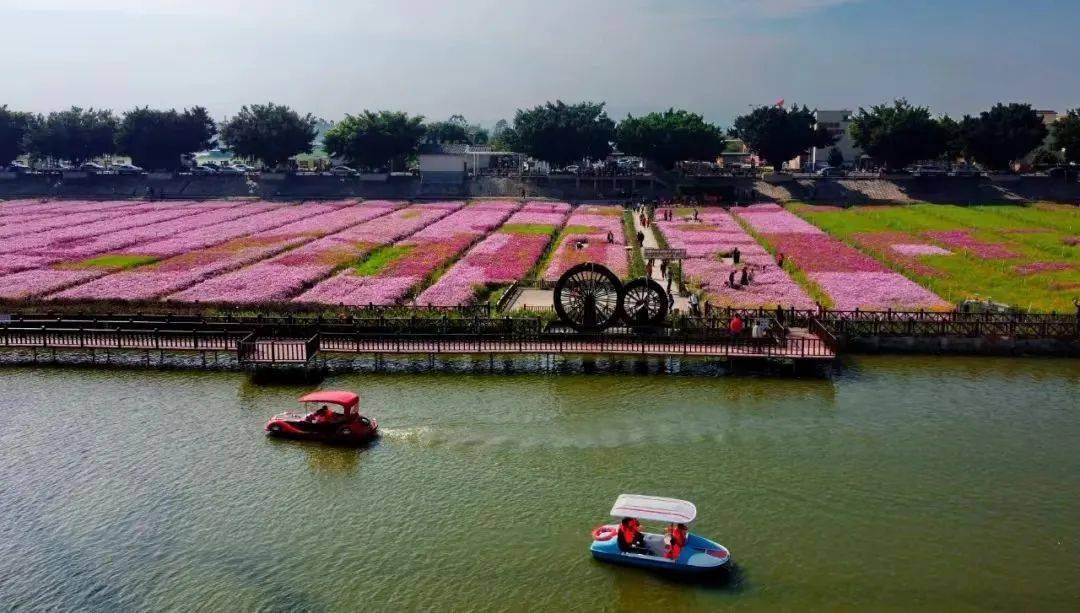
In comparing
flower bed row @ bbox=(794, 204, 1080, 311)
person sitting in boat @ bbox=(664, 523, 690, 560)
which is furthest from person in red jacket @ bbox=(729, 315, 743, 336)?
flower bed row @ bbox=(794, 204, 1080, 311)

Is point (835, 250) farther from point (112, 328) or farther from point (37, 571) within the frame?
point (37, 571)

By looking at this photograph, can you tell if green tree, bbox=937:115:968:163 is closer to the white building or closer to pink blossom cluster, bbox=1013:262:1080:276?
the white building

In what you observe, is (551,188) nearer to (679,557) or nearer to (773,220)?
(773,220)

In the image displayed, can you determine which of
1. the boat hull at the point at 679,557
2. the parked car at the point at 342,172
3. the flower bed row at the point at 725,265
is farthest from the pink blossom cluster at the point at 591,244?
the parked car at the point at 342,172

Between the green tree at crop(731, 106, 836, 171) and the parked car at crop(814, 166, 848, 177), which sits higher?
the green tree at crop(731, 106, 836, 171)

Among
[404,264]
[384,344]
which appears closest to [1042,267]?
[404,264]

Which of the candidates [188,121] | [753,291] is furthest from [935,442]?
[188,121]
